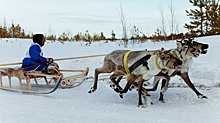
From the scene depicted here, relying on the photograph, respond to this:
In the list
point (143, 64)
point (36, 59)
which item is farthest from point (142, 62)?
point (36, 59)

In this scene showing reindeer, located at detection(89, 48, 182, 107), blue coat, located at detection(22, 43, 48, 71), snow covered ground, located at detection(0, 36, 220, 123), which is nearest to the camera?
snow covered ground, located at detection(0, 36, 220, 123)

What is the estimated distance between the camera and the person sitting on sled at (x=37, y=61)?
475 centimetres

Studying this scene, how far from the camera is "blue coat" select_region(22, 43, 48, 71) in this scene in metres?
4.75

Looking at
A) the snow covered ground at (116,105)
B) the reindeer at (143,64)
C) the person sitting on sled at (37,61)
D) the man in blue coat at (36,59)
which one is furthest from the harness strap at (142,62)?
the man in blue coat at (36,59)

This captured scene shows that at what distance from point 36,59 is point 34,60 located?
0.07 m

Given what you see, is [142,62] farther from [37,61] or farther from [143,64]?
[37,61]

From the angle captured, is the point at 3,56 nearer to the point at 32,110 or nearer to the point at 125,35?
the point at 125,35

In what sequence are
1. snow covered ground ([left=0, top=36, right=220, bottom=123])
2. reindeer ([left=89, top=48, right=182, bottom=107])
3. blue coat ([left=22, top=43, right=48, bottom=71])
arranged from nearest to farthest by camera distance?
snow covered ground ([left=0, top=36, right=220, bottom=123])
reindeer ([left=89, top=48, right=182, bottom=107])
blue coat ([left=22, top=43, right=48, bottom=71])

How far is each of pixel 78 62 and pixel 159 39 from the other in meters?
6.37

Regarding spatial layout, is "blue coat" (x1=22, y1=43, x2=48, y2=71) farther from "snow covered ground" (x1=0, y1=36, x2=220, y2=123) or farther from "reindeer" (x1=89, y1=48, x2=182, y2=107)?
"reindeer" (x1=89, y1=48, x2=182, y2=107)

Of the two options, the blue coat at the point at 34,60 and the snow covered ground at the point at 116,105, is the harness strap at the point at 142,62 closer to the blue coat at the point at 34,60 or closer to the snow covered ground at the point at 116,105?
the snow covered ground at the point at 116,105

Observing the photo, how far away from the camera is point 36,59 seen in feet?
15.7

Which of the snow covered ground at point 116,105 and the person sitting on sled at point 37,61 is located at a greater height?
the person sitting on sled at point 37,61

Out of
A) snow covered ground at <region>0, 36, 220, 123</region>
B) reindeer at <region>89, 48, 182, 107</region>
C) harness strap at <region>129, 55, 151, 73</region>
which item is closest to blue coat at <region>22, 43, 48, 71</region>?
snow covered ground at <region>0, 36, 220, 123</region>
